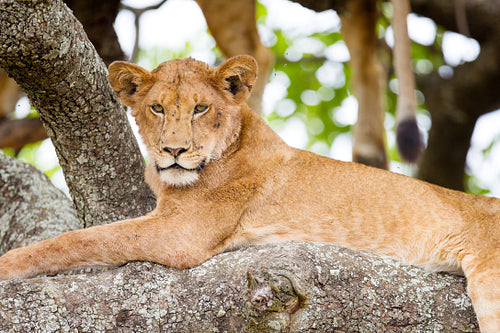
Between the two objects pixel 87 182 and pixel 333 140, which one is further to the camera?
pixel 333 140

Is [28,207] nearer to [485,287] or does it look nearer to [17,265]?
[17,265]

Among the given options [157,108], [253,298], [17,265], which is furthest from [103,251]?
[253,298]

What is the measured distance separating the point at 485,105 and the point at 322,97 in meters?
2.36

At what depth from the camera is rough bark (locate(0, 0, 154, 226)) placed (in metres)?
2.44

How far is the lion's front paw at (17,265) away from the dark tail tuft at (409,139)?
215 centimetres

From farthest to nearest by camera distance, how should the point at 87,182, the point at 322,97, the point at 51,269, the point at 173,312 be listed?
the point at 322,97 → the point at 87,182 → the point at 51,269 → the point at 173,312

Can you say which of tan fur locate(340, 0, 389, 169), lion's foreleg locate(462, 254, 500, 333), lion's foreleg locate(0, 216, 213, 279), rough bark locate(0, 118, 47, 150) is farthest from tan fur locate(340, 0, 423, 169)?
rough bark locate(0, 118, 47, 150)

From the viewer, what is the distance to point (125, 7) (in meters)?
5.43

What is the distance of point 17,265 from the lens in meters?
2.70

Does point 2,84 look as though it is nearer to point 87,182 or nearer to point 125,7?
point 125,7

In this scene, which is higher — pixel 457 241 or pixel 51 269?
pixel 51 269

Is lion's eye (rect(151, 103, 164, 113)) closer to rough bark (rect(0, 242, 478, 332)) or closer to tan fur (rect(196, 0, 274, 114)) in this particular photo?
rough bark (rect(0, 242, 478, 332))

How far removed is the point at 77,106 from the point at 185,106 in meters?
0.49

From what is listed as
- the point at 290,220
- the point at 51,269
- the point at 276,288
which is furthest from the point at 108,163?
the point at 276,288
